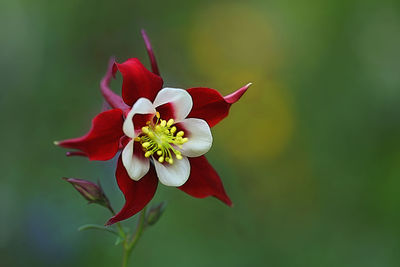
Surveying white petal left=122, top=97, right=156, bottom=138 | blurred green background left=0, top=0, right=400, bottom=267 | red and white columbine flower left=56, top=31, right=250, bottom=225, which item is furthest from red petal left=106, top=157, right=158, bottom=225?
blurred green background left=0, top=0, right=400, bottom=267

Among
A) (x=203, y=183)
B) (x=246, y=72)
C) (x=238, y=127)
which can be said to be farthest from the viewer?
(x=246, y=72)

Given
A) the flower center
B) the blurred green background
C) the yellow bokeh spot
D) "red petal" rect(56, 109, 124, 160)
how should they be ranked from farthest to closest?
the yellow bokeh spot → the blurred green background → the flower center → "red petal" rect(56, 109, 124, 160)

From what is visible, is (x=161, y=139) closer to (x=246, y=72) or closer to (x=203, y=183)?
(x=203, y=183)

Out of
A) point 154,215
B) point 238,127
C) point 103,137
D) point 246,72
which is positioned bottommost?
point 238,127

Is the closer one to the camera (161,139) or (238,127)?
(161,139)

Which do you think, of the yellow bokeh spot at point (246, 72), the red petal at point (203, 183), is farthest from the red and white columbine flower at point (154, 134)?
the yellow bokeh spot at point (246, 72)

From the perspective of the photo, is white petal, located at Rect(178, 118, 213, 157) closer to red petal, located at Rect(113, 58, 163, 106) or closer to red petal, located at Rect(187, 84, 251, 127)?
red petal, located at Rect(187, 84, 251, 127)

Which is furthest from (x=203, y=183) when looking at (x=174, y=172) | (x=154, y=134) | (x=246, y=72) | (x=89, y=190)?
(x=246, y=72)

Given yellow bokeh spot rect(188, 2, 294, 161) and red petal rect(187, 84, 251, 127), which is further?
yellow bokeh spot rect(188, 2, 294, 161)
